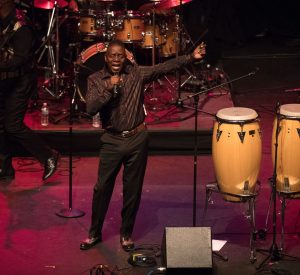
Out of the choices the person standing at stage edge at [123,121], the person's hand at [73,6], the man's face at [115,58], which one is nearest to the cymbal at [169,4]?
the person's hand at [73,6]

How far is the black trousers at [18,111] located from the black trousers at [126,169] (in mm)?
1941

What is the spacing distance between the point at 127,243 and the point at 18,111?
232 centimetres

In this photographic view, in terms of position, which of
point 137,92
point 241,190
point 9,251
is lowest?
point 9,251

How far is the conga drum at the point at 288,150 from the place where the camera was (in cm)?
764

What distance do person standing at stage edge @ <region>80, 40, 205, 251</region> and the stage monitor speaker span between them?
2.62 feet

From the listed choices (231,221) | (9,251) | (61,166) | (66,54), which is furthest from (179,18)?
(9,251)

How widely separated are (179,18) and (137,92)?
4.61 meters

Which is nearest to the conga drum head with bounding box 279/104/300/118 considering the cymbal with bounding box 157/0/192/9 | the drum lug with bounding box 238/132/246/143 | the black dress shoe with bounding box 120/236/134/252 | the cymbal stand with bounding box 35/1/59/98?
the drum lug with bounding box 238/132/246/143

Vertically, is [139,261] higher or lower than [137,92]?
lower

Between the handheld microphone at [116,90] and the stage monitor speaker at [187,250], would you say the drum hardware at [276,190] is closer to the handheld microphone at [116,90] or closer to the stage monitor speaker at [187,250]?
the stage monitor speaker at [187,250]

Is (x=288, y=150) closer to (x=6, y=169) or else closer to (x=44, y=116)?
(x=6, y=169)

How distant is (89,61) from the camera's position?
10.8 m

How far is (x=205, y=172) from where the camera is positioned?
10.0 meters

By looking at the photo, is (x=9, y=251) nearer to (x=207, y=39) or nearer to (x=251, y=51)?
(x=207, y=39)
